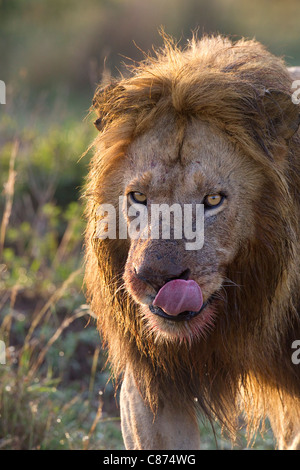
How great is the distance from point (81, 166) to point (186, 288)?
17.4 feet

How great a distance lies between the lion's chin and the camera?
293 cm

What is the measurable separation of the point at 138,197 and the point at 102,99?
1.80ft

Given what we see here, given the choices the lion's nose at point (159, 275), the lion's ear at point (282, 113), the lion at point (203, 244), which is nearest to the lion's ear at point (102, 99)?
the lion at point (203, 244)

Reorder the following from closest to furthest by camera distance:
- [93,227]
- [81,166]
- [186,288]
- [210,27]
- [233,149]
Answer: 1. [186,288]
2. [233,149]
3. [93,227]
4. [81,166]
5. [210,27]

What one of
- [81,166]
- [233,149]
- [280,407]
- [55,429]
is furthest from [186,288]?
[81,166]

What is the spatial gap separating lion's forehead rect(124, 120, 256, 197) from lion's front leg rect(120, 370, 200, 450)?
99 cm

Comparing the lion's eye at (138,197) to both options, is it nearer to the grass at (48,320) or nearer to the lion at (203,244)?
the lion at (203,244)

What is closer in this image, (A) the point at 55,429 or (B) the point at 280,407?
(B) the point at 280,407

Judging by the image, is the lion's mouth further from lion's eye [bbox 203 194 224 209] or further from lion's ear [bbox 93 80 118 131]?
lion's ear [bbox 93 80 118 131]

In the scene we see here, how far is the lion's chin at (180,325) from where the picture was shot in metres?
2.93

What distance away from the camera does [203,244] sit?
289 centimetres

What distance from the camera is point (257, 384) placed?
3.51m

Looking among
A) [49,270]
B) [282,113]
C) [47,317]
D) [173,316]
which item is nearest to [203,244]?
[173,316]
